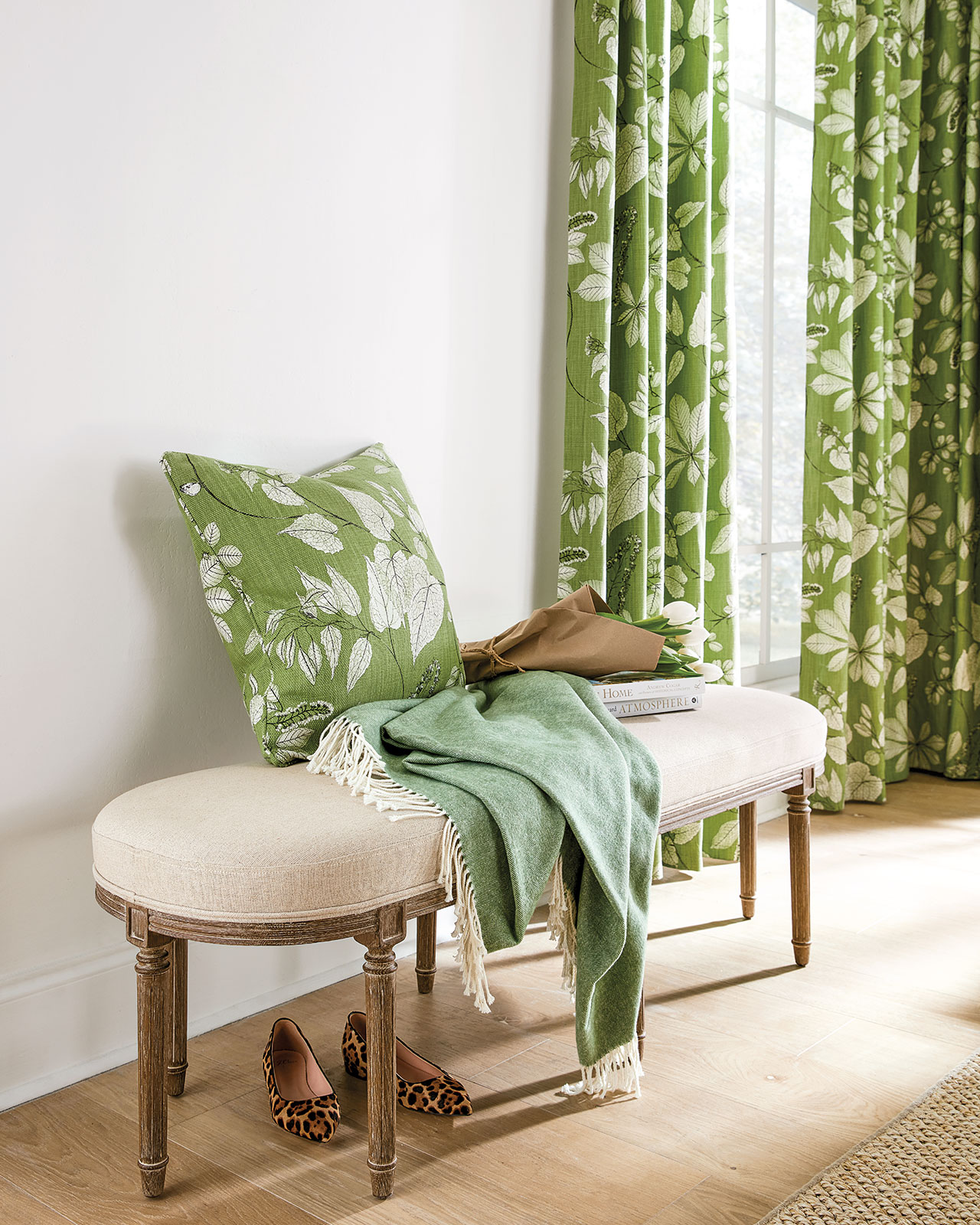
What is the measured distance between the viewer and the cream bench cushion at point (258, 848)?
49.1 inches

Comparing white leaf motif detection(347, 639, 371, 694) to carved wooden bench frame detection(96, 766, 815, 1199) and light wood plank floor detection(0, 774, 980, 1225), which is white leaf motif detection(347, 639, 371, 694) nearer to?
carved wooden bench frame detection(96, 766, 815, 1199)

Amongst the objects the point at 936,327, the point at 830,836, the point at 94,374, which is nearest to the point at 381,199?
the point at 94,374

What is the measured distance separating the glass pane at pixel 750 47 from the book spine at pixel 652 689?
77.8 inches

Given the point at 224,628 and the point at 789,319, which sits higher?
the point at 789,319

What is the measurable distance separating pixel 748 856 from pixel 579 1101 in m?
0.82

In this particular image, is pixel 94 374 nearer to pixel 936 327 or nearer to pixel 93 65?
pixel 93 65

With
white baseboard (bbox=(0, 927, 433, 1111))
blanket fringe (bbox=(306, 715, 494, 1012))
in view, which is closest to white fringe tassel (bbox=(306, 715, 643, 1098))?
blanket fringe (bbox=(306, 715, 494, 1012))

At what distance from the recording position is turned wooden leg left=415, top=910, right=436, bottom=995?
199 centimetres

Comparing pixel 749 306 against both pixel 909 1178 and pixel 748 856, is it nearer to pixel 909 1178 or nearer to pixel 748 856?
pixel 748 856

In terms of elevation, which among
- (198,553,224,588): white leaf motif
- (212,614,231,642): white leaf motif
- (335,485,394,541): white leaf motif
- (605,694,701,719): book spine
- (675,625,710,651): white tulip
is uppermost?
(335,485,394,541): white leaf motif

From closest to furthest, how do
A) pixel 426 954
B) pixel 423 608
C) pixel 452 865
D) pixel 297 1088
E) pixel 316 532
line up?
1. pixel 452 865
2. pixel 297 1088
3. pixel 316 532
4. pixel 423 608
5. pixel 426 954

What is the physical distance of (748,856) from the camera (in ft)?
7.50

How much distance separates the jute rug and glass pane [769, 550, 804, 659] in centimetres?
194

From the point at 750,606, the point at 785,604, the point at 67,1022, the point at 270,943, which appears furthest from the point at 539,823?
the point at 785,604
